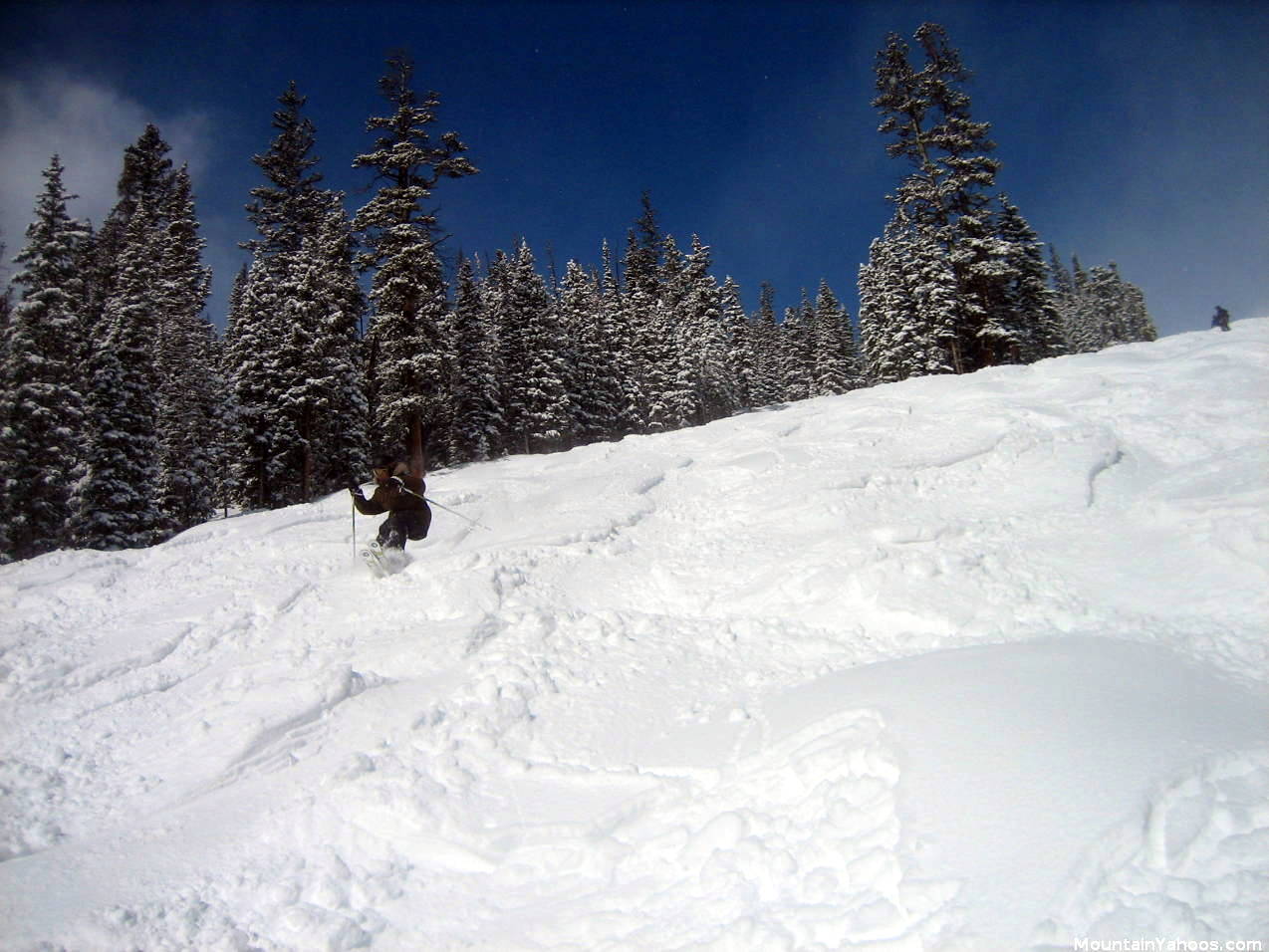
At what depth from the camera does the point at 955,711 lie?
15.9ft

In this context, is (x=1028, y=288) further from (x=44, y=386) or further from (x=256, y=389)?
(x=44, y=386)

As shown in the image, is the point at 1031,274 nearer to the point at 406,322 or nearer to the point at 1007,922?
the point at 406,322

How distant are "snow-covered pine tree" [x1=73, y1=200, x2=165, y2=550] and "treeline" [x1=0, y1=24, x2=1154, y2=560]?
0.08 m

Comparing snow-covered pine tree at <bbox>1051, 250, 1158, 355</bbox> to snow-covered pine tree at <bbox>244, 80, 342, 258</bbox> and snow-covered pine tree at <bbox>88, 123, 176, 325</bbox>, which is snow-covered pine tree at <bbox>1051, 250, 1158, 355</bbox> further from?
snow-covered pine tree at <bbox>88, 123, 176, 325</bbox>

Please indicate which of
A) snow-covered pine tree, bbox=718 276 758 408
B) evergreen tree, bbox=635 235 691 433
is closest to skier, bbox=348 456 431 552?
evergreen tree, bbox=635 235 691 433

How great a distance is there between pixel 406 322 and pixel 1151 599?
23.7 m

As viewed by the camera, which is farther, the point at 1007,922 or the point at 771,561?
the point at 771,561

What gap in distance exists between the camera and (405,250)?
76.3 ft

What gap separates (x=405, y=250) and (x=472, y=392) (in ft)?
47.7

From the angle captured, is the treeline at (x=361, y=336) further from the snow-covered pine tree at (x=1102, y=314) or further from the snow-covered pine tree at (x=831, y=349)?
the snow-covered pine tree at (x=1102, y=314)

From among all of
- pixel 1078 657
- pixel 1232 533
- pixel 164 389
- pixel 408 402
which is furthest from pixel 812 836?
pixel 164 389

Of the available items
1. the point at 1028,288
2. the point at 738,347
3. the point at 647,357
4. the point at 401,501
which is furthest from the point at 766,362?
the point at 401,501

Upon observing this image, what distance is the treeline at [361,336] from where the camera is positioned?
77.4ft

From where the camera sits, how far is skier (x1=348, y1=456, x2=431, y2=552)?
34.3 feet
